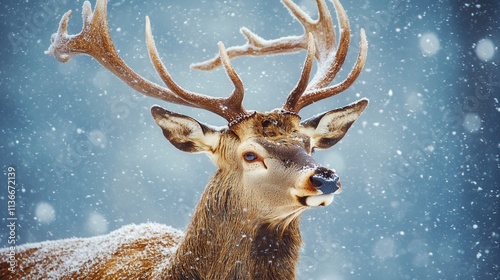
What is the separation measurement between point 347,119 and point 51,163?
162 inches

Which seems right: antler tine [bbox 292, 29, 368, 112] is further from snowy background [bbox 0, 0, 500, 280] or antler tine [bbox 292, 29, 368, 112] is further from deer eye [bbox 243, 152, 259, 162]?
snowy background [bbox 0, 0, 500, 280]

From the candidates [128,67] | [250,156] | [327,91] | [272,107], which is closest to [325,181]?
[250,156]

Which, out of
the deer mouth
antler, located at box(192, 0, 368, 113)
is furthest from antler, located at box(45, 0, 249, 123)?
the deer mouth

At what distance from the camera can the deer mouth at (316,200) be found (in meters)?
1.63

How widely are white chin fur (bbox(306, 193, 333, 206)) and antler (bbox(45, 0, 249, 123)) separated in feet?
1.46

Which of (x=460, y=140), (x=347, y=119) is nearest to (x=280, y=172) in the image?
(x=347, y=119)

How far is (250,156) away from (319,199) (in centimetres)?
31

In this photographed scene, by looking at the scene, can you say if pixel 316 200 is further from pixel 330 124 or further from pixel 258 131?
pixel 330 124

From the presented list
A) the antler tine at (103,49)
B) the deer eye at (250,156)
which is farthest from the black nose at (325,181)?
the antler tine at (103,49)

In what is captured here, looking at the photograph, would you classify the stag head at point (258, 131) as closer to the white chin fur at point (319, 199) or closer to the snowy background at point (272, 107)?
the white chin fur at point (319, 199)

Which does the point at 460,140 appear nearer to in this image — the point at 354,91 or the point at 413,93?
the point at 413,93

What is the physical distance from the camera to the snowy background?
17.0 feet

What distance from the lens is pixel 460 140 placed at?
5.21 metres

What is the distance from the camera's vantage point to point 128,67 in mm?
2189
